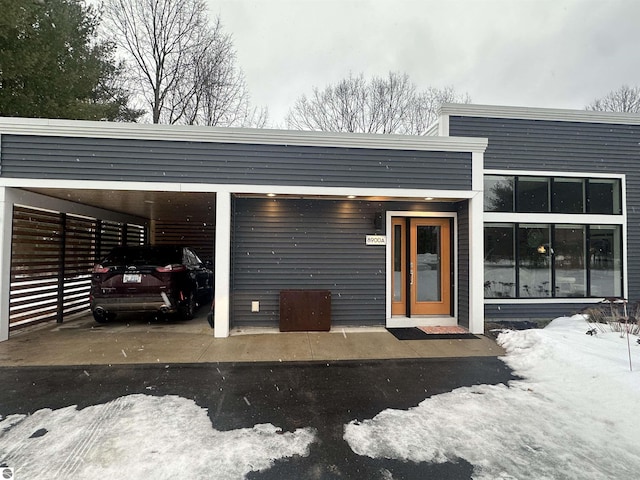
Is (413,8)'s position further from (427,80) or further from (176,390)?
(176,390)

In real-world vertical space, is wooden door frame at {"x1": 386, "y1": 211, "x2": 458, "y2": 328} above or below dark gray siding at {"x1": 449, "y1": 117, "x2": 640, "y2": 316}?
below

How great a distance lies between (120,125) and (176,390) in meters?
4.35

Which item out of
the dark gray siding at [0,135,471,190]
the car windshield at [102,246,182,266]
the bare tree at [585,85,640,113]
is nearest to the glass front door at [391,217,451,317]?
the dark gray siding at [0,135,471,190]

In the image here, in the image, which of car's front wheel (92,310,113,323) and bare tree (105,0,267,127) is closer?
car's front wheel (92,310,113,323)

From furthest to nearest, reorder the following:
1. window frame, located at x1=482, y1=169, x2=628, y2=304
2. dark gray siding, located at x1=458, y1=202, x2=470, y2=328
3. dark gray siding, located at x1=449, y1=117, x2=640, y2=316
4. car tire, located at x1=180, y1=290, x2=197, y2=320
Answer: dark gray siding, located at x1=449, y1=117, x2=640, y2=316 < window frame, located at x1=482, y1=169, x2=628, y2=304 < car tire, located at x1=180, y1=290, x2=197, y2=320 < dark gray siding, located at x1=458, y1=202, x2=470, y2=328

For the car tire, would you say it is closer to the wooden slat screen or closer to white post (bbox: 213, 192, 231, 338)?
white post (bbox: 213, 192, 231, 338)

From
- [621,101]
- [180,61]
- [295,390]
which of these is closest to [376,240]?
[295,390]

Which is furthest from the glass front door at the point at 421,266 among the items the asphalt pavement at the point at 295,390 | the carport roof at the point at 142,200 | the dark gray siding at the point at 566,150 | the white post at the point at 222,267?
the carport roof at the point at 142,200

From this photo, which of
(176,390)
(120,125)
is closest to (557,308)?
(176,390)

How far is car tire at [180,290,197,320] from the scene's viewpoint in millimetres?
6727

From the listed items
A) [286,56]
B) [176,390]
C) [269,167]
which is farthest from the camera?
[286,56]

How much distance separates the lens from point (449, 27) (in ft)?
52.9

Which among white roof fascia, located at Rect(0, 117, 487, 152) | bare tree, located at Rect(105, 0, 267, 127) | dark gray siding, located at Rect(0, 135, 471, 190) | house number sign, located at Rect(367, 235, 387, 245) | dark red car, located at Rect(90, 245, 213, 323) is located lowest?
dark red car, located at Rect(90, 245, 213, 323)

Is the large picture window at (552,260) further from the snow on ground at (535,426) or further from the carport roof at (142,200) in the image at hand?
the carport roof at (142,200)
